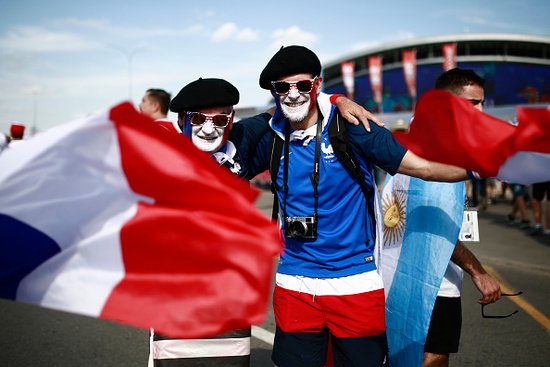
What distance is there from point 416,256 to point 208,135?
1487mm

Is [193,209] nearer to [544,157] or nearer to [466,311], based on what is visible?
[544,157]

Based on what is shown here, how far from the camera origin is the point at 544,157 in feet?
6.66

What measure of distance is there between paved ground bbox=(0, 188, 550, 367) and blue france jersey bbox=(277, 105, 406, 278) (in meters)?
1.83

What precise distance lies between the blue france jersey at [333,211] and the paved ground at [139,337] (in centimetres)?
183

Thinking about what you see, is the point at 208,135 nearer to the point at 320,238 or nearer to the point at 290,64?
the point at 290,64

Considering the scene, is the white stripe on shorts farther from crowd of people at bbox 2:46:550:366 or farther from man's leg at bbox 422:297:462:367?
man's leg at bbox 422:297:462:367

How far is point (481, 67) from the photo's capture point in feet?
155

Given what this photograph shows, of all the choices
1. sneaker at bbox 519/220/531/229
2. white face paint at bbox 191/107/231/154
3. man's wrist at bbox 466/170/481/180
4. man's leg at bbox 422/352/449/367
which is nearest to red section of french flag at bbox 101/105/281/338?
white face paint at bbox 191/107/231/154

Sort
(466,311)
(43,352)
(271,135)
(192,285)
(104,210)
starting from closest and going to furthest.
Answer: (192,285) → (104,210) → (271,135) → (43,352) → (466,311)

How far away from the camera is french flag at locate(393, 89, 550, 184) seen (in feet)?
6.18

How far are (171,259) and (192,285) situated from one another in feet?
0.43

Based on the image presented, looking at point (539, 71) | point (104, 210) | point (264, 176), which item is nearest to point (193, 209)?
point (104, 210)

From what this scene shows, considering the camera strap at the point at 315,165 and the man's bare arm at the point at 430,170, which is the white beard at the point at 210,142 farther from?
the man's bare arm at the point at 430,170

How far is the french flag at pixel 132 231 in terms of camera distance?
1791 millimetres
